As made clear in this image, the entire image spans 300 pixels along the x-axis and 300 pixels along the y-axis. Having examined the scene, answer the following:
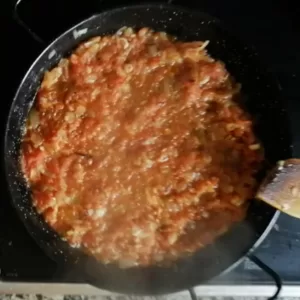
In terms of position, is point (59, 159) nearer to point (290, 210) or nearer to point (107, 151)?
point (107, 151)

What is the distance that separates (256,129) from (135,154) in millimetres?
292

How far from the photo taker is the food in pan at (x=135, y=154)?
4.51ft

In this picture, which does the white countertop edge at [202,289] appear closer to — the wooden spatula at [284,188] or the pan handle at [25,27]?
the wooden spatula at [284,188]

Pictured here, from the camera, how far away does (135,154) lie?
1387mm

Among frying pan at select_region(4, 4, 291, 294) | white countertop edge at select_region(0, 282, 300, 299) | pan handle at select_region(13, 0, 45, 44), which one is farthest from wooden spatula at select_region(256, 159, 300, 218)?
pan handle at select_region(13, 0, 45, 44)

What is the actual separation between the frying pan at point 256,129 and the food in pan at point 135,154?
0.02m

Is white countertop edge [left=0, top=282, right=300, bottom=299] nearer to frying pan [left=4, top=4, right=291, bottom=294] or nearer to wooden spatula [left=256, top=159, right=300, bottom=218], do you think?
frying pan [left=4, top=4, right=291, bottom=294]

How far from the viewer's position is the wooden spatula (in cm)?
130

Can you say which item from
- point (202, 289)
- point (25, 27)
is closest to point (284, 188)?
point (202, 289)

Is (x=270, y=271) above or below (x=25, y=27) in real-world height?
below

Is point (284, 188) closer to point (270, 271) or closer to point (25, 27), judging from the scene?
point (270, 271)

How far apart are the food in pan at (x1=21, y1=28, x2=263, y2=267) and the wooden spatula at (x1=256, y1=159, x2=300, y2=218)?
0.30 feet

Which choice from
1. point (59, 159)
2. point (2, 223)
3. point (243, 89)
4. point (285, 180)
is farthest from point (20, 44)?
point (285, 180)

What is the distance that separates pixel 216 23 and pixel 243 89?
0.18 metres
